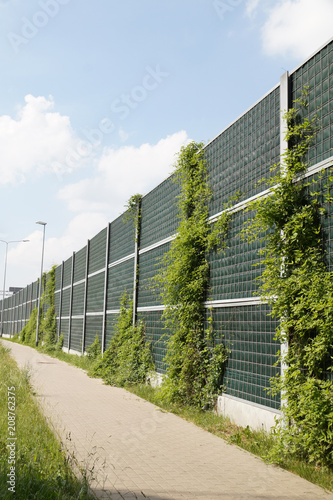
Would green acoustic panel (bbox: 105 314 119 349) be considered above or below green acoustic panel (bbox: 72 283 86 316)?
below

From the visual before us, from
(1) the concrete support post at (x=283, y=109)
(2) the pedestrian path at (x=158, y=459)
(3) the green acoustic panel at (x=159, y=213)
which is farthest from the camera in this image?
(3) the green acoustic panel at (x=159, y=213)

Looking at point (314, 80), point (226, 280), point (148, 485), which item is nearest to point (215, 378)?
point (226, 280)

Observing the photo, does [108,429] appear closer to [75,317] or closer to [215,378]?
[215,378]

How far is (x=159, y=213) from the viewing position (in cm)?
1353

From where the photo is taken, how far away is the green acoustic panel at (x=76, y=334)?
922 inches

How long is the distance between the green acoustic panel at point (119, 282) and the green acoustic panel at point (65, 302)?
9.65 m

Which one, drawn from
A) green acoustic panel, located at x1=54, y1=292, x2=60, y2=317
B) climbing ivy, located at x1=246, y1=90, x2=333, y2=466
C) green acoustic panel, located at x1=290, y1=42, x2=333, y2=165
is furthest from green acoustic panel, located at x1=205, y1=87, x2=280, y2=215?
green acoustic panel, located at x1=54, y1=292, x2=60, y2=317

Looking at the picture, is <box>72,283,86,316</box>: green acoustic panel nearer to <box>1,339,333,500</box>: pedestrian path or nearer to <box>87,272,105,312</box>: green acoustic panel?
<box>87,272,105,312</box>: green acoustic panel

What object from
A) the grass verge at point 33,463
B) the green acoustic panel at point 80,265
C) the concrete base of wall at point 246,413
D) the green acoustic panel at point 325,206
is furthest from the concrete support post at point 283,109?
the green acoustic panel at point 80,265

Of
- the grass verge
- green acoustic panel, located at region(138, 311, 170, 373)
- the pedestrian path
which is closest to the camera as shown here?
the grass verge

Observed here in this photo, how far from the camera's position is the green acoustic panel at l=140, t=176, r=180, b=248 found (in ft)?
40.8

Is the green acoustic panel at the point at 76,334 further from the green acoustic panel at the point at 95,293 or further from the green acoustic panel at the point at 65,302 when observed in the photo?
the green acoustic panel at the point at 65,302

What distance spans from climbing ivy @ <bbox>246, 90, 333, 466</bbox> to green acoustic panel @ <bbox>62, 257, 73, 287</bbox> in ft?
69.7

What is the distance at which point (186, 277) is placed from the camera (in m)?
10.6
